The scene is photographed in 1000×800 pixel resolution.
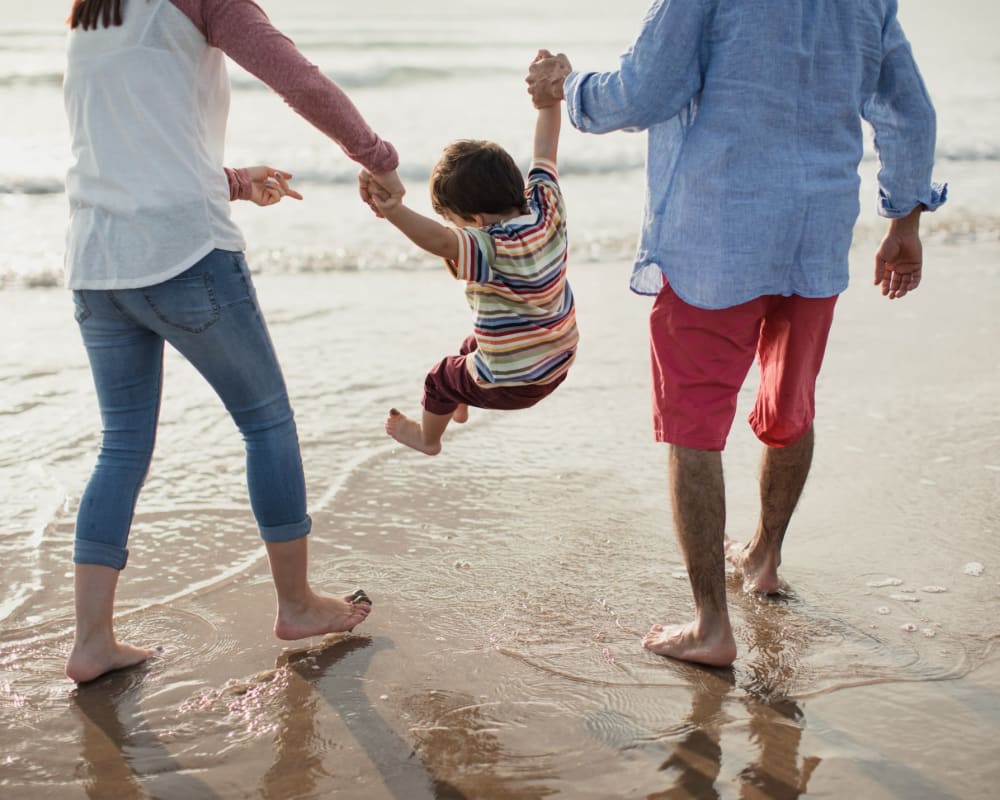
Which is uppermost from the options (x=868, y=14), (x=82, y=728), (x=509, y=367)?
(x=868, y=14)

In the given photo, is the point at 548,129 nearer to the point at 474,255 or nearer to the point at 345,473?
the point at 474,255

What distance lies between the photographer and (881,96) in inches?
120

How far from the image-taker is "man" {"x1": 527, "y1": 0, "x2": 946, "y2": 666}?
9.20 ft

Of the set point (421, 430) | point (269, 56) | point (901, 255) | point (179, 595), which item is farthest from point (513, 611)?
point (269, 56)

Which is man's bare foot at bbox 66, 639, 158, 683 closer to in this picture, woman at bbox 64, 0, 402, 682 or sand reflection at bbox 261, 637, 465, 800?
woman at bbox 64, 0, 402, 682

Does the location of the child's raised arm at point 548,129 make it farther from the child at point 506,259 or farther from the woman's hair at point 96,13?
the woman's hair at point 96,13

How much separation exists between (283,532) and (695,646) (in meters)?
1.13

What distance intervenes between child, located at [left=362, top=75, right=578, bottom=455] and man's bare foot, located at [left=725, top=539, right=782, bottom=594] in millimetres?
838

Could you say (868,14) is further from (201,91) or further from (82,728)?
(82,728)

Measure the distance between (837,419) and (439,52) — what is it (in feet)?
69.9

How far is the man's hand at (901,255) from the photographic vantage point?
10.6 feet

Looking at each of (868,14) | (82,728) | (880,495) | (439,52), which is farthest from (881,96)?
(439,52)

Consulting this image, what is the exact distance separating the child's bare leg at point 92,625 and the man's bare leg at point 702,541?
4.77 ft

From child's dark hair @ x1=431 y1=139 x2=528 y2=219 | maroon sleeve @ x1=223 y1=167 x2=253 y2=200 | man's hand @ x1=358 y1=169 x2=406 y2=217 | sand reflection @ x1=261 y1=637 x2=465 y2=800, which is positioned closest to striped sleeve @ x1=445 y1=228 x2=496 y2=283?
child's dark hair @ x1=431 y1=139 x2=528 y2=219
